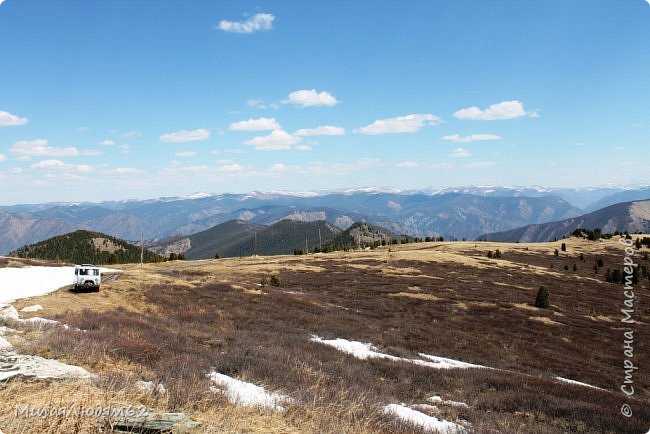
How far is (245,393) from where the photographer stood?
10.4 m

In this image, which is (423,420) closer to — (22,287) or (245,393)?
(245,393)

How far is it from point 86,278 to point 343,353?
69.3 feet

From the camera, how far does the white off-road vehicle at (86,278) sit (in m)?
28.6

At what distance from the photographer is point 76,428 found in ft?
18.1

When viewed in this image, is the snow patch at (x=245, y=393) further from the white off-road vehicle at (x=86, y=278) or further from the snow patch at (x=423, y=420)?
the white off-road vehicle at (x=86, y=278)

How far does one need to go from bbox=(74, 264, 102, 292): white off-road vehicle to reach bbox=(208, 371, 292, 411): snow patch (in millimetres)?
21891

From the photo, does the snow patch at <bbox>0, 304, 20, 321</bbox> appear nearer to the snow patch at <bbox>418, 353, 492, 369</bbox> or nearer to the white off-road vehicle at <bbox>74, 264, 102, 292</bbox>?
the white off-road vehicle at <bbox>74, 264, 102, 292</bbox>

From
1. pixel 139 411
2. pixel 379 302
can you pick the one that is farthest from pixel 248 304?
pixel 139 411

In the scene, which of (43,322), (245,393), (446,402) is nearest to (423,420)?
(446,402)

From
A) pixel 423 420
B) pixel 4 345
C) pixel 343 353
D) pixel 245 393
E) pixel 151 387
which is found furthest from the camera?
pixel 343 353

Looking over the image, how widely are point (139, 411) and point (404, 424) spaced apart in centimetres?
613

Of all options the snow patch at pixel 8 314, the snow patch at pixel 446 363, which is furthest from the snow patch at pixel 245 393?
the snow patch at pixel 446 363

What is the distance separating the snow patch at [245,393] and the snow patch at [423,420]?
3028 mm

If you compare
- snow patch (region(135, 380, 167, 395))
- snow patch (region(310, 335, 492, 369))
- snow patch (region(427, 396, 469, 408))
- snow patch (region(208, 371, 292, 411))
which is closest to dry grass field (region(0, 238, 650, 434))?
snow patch (region(135, 380, 167, 395))
